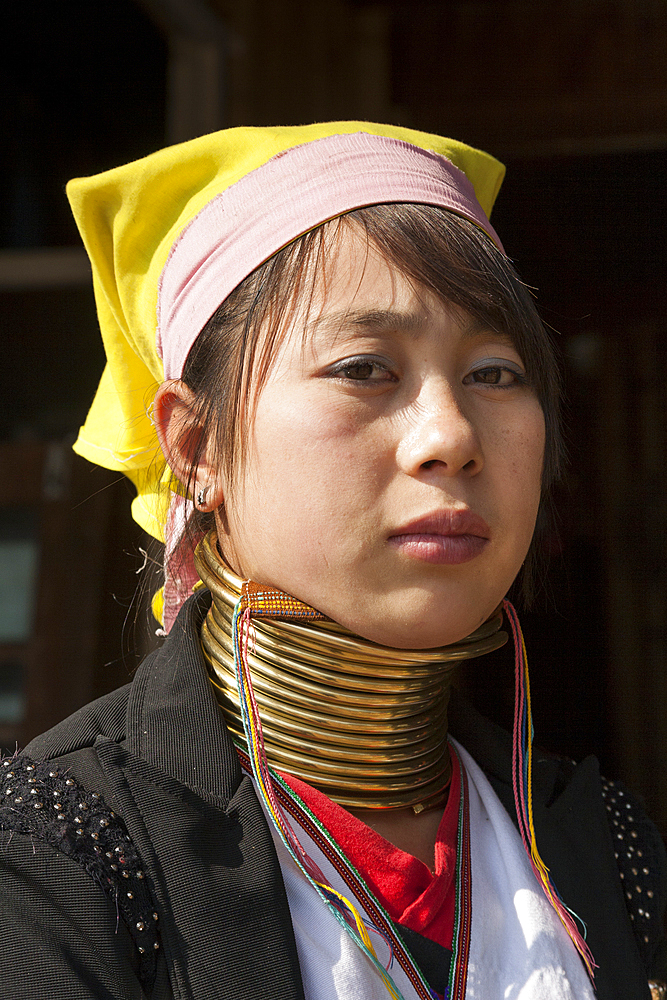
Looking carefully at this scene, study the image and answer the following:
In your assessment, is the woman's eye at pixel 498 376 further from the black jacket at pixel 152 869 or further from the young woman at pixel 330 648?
the black jacket at pixel 152 869

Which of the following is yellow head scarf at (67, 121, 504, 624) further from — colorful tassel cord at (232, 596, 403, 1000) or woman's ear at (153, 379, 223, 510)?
colorful tassel cord at (232, 596, 403, 1000)

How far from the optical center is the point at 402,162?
3.62 feet

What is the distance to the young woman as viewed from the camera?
2.84 feet

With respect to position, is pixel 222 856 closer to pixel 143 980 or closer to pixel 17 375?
pixel 143 980

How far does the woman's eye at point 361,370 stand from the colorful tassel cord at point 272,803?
0.27 m

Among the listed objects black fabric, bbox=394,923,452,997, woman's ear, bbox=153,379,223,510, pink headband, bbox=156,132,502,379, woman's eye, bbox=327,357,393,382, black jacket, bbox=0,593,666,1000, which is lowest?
black fabric, bbox=394,923,452,997

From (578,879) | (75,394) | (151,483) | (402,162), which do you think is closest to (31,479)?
(75,394)

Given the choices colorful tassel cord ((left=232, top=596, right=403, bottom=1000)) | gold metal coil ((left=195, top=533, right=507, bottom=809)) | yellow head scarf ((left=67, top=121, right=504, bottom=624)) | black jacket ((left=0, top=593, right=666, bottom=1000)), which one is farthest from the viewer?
yellow head scarf ((left=67, top=121, right=504, bottom=624))

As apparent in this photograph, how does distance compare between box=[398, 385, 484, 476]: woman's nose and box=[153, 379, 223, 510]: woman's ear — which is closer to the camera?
box=[398, 385, 484, 476]: woman's nose

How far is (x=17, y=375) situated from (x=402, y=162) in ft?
5.76

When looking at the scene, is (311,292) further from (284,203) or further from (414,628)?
(414,628)

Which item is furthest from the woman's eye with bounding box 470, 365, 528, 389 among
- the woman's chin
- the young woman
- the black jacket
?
the black jacket

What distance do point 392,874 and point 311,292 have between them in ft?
2.17

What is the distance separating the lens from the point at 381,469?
96cm
